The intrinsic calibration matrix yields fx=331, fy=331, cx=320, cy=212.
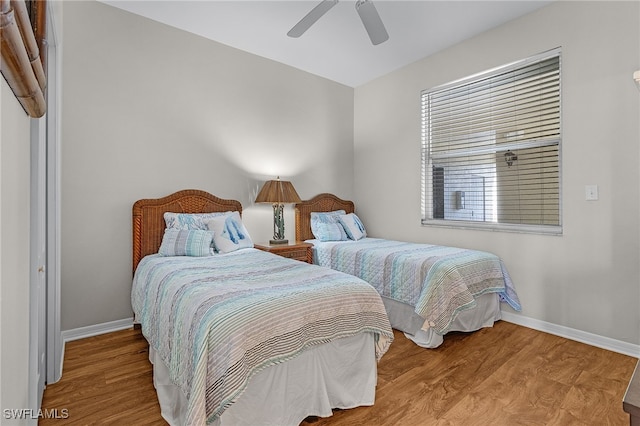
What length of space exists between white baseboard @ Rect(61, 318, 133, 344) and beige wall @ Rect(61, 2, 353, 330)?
41mm

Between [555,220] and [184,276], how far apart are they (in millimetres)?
3023

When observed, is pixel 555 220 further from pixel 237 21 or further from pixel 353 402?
pixel 237 21

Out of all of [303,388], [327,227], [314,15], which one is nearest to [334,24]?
[314,15]

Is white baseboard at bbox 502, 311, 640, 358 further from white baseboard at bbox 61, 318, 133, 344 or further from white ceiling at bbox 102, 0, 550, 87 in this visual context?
white baseboard at bbox 61, 318, 133, 344

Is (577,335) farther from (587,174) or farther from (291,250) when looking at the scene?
(291,250)

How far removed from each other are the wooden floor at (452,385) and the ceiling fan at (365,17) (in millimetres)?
2381

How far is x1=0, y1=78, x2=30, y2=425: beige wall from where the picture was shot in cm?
78

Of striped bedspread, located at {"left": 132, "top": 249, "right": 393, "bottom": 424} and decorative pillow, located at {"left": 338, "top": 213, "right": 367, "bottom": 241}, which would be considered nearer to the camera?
striped bedspread, located at {"left": 132, "top": 249, "right": 393, "bottom": 424}

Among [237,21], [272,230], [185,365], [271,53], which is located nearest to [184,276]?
[185,365]

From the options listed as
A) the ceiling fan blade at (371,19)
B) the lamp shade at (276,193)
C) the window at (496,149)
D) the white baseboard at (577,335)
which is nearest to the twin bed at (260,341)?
the lamp shade at (276,193)

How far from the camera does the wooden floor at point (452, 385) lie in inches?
67.5

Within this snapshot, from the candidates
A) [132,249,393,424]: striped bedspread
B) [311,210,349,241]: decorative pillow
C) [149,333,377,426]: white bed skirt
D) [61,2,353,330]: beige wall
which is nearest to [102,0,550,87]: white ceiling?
[61,2,353,330]: beige wall

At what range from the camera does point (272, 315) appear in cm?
150

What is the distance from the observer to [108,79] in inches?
113
